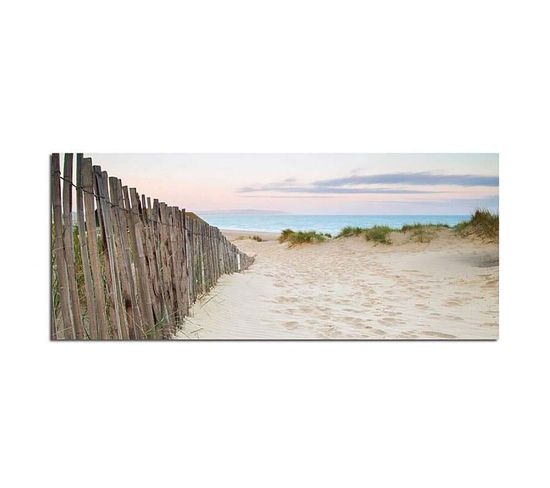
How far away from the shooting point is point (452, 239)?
15.7 feet

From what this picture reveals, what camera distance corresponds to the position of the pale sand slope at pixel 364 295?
4684mm

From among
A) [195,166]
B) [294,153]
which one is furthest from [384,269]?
[195,166]

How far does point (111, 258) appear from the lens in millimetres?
4340

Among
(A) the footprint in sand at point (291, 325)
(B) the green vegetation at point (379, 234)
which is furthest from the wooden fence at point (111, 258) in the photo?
(B) the green vegetation at point (379, 234)

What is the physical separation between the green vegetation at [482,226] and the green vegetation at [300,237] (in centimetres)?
97

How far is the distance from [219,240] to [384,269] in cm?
123

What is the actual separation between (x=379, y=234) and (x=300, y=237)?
577 mm

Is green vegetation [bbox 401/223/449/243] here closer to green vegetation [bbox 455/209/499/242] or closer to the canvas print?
the canvas print

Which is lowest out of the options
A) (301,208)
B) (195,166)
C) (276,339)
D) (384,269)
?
(276,339)

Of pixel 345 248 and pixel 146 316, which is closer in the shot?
pixel 146 316

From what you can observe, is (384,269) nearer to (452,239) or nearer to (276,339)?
(452,239)

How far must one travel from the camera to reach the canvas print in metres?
4.61

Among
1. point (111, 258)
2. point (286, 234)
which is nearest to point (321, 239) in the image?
point (286, 234)

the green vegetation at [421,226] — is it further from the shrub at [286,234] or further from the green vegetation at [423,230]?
the shrub at [286,234]
